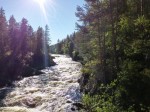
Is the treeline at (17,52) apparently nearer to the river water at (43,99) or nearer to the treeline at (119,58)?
the river water at (43,99)

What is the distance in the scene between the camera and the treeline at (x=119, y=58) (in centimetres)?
1691

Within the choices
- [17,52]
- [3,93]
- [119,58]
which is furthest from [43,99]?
[17,52]

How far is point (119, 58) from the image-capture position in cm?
2548

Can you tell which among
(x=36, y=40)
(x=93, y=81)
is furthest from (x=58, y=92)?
(x=36, y=40)

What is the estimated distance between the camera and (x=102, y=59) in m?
28.8

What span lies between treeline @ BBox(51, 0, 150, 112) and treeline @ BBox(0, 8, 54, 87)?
18.5m

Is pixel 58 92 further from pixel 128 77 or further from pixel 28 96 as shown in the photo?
pixel 128 77

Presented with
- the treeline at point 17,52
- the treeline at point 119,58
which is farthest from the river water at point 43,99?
the treeline at point 17,52

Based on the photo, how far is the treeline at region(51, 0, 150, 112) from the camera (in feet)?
55.5

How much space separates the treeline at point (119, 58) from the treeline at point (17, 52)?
1853 cm

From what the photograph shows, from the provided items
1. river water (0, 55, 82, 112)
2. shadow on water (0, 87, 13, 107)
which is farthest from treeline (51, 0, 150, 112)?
shadow on water (0, 87, 13, 107)

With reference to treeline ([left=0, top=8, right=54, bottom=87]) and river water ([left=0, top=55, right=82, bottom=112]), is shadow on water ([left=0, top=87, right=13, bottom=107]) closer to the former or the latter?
river water ([left=0, top=55, right=82, bottom=112])

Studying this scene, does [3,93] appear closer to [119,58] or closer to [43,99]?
[43,99]

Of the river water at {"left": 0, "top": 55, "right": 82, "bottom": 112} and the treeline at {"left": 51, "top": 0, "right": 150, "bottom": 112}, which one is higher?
the treeline at {"left": 51, "top": 0, "right": 150, "bottom": 112}
